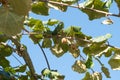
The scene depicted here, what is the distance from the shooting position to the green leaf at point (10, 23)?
2.10 ft

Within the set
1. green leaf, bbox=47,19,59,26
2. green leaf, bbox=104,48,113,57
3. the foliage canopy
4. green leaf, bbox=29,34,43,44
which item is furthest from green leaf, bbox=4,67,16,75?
green leaf, bbox=104,48,113,57

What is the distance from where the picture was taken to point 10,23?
0.65 meters

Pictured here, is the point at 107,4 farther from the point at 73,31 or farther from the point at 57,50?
the point at 57,50

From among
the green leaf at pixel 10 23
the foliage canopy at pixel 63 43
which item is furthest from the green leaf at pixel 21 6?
the foliage canopy at pixel 63 43

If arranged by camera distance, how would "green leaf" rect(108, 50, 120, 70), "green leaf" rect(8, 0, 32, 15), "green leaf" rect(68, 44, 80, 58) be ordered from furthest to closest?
1. "green leaf" rect(68, 44, 80, 58)
2. "green leaf" rect(108, 50, 120, 70)
3. "green leaf" rect(8, 0, 32, 15)

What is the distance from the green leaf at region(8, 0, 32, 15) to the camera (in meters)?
0.62

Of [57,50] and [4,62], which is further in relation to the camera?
[4,62]

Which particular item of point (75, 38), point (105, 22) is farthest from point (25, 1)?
point (75, 38)

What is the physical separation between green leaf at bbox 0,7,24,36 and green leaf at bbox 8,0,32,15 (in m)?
0.01

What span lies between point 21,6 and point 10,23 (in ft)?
0.15

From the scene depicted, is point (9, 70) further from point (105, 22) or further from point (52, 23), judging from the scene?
point (105, 22)

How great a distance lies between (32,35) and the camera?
1.82 m

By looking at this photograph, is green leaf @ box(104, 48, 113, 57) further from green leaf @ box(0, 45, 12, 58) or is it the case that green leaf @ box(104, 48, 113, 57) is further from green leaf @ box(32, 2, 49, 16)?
green leaf @ box(0, 45, 12, 58)

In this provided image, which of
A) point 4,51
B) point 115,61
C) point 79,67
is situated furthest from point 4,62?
point 115,61
